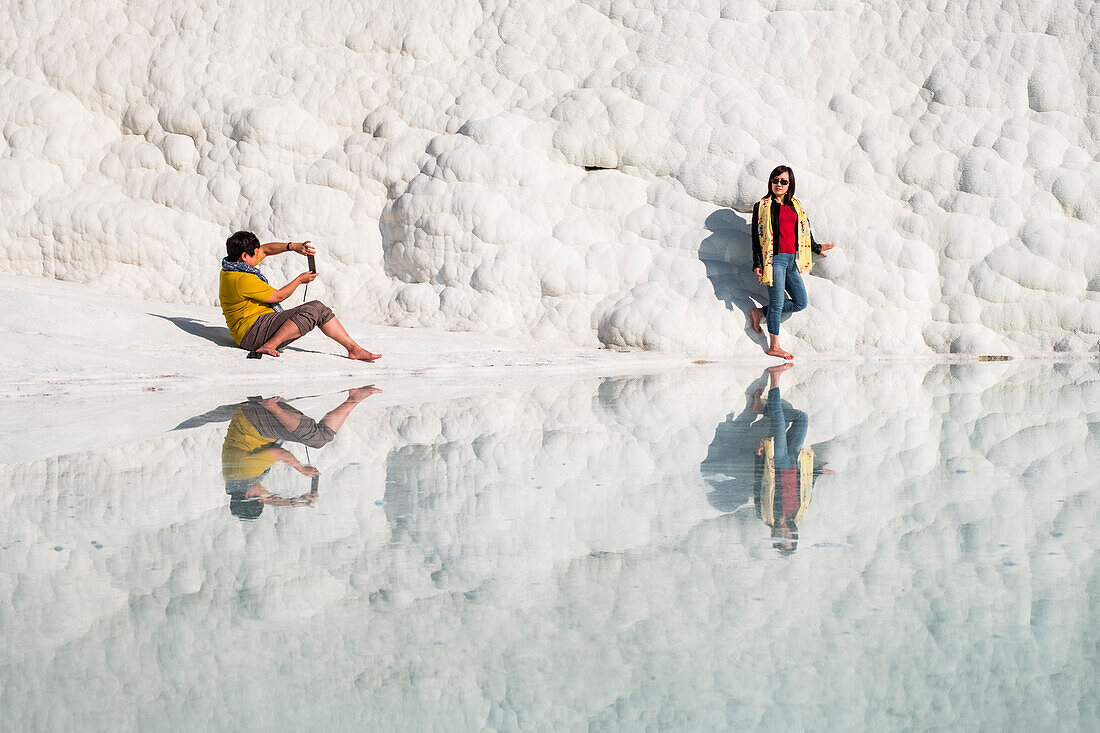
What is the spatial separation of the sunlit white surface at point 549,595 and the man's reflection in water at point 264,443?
48 millimetres

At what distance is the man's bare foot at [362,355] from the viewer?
5922mm

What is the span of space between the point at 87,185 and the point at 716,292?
5.31m

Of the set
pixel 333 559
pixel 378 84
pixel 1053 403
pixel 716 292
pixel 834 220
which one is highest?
pixel 378 84

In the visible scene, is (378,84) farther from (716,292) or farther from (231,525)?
(231,525)

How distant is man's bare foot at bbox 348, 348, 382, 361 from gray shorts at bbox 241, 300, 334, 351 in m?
0.25

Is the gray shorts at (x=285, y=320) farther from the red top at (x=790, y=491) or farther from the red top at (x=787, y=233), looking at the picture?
the red top at (x=790, y=491)

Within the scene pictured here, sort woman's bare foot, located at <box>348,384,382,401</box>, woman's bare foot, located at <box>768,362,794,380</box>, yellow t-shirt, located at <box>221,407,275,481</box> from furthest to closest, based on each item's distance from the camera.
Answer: woman's bare foot, located at <box>768,362,794,380</box>
woman's bare foot, located at <box>348,384,382,401</box>
yellow t-shirt, located at <box>221,407,275,481</box>

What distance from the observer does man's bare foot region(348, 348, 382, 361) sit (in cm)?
592

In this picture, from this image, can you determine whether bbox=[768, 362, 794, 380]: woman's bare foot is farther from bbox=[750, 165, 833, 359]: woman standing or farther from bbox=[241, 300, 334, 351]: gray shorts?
bbox=[241, 300, 334, 351]: gray shorts

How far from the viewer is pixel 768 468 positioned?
8.31 ft

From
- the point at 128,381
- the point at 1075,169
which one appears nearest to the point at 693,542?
the point at 128,381

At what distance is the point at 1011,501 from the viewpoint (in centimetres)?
213

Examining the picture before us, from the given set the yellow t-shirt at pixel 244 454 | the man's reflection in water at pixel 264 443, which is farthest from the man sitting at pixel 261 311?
the yellow t-shirt at pixel 244 454

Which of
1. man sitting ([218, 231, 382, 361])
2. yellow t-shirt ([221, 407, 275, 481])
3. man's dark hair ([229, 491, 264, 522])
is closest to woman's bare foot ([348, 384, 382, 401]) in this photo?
yellow t-shirt ([221, 407, 275, 481])
